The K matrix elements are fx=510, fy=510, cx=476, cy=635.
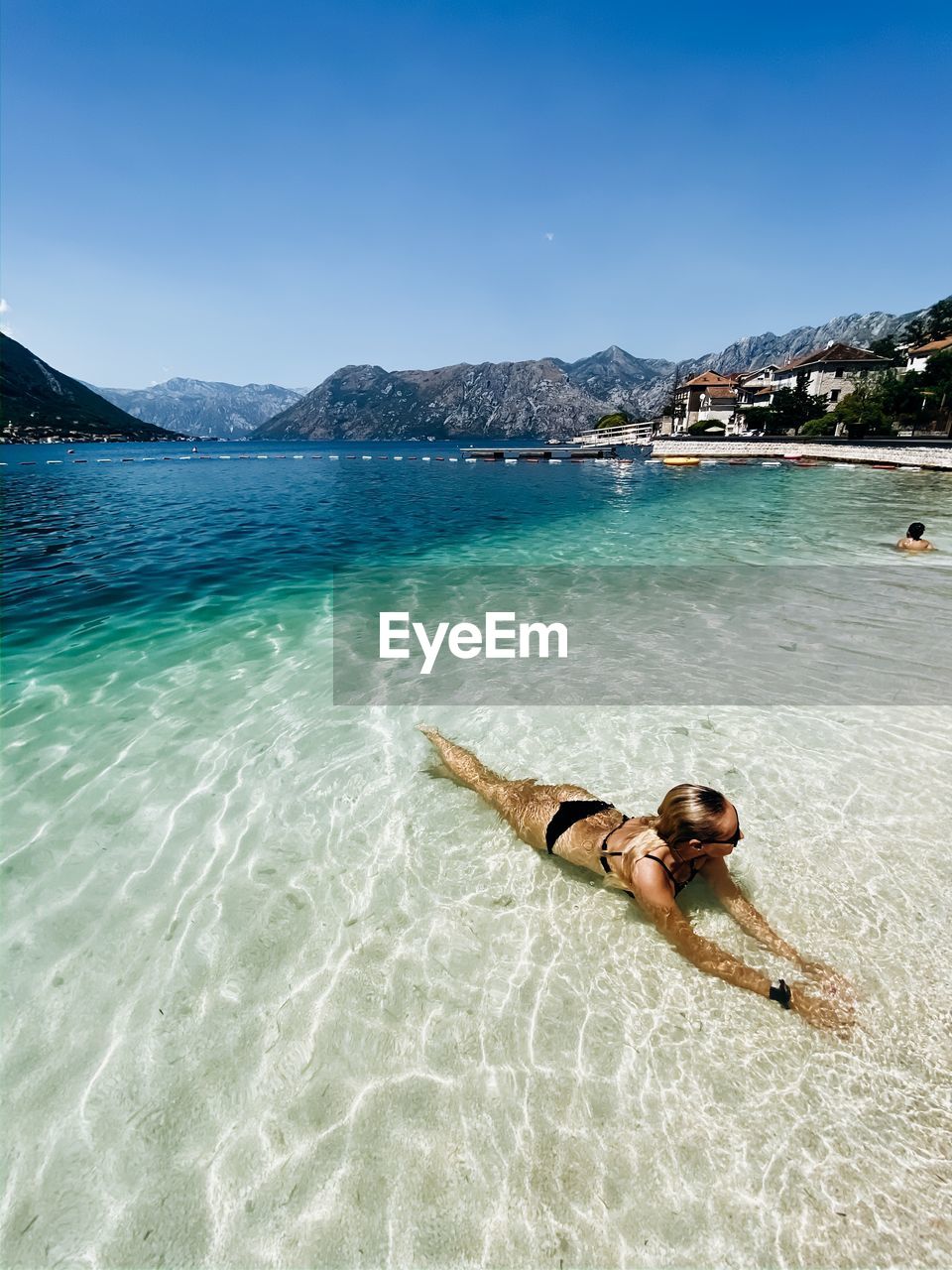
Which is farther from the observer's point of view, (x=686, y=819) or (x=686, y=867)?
(x=686, y=867)

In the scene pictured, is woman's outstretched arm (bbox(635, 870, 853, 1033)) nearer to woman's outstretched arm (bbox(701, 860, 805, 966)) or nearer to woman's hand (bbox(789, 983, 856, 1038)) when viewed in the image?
woman's hand (bbox(789, 983, 856, 1038))

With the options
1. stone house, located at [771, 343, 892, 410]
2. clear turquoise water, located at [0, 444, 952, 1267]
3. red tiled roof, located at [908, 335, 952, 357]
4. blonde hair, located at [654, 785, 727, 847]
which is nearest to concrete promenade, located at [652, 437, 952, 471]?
red tiled roof, located at [908, 335, 952, 357]

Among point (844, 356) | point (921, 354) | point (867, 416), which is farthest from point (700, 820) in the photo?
point (844, 356)

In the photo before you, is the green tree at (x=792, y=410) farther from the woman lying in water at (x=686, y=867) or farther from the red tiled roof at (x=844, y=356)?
the woman lying in water at (x=686, y=867)

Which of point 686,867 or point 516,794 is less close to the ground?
point 686,867

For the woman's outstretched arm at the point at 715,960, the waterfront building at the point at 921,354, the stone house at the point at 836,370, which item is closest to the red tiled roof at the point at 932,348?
the waterfront building at the point at 921,354

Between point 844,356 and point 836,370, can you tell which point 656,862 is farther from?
point 844,356

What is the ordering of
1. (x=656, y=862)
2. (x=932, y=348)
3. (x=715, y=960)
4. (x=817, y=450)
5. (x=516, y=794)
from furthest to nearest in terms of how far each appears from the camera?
(x=932, y=348) → (x=817, y=450) → (x=516, y=794) → (x=656, y=862) → (x=715, y=960)

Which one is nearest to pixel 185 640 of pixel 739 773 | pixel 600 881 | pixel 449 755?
pixel 449 755
